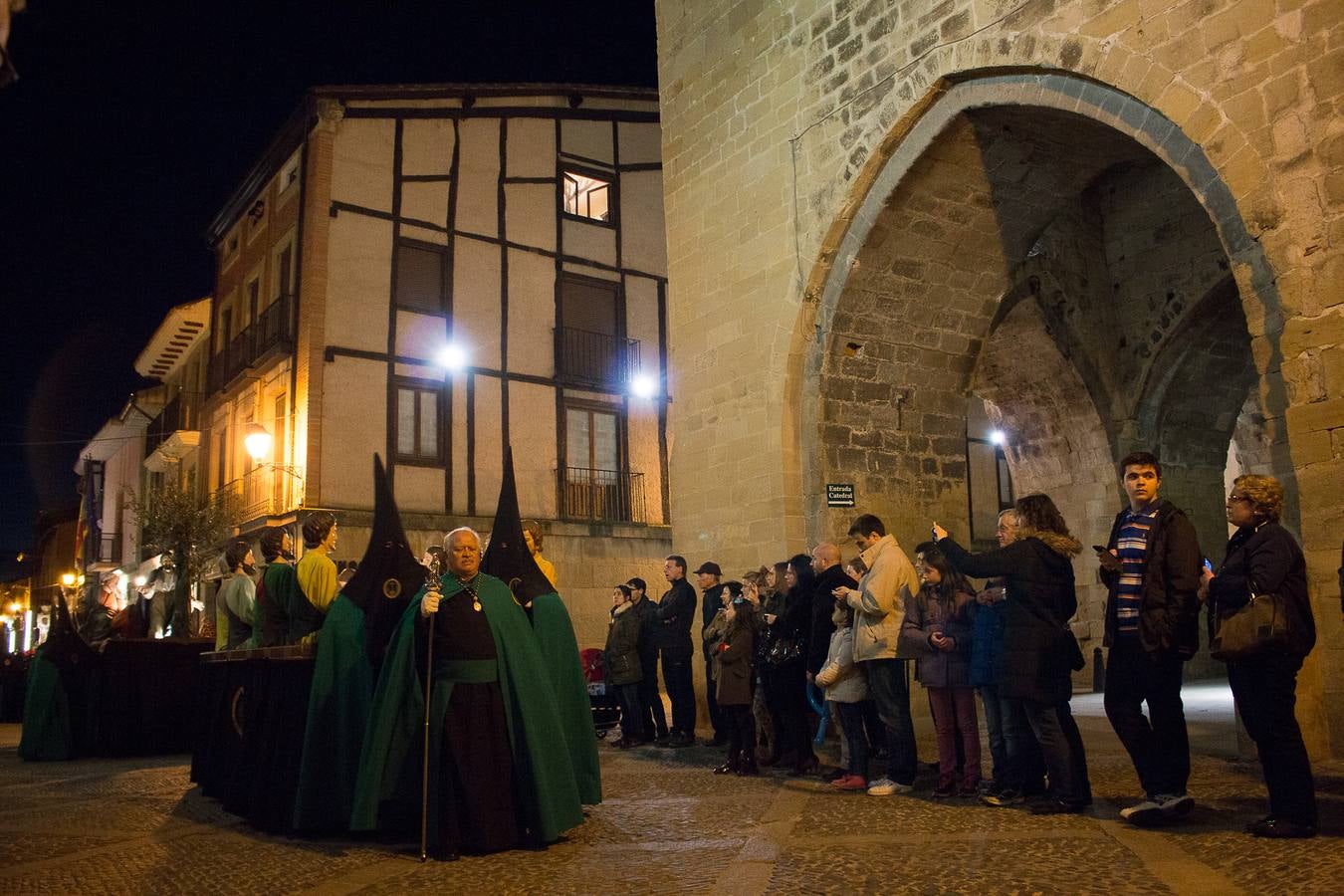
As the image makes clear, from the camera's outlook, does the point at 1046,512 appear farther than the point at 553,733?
Yes

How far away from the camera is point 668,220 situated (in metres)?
11.4

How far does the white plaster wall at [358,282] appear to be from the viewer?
17.3 metres

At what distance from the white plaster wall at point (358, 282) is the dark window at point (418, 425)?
2.96ft

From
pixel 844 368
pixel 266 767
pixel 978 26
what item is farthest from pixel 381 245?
pixel 266 767

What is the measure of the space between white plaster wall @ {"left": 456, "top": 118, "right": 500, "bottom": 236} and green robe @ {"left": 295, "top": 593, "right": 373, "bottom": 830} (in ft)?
46.6

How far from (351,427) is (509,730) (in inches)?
512

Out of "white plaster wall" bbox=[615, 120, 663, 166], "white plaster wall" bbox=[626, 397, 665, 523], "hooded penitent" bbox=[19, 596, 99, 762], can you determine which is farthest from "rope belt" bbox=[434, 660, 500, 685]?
"white plaster wall" bbox=[615, 120, 663, 166]

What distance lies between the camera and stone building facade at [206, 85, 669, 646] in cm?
1728

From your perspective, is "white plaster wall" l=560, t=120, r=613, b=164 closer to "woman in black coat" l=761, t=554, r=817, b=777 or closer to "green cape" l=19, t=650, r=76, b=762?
"green cape" l=19, t=650, r=76, b=762

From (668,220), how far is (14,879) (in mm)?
8500

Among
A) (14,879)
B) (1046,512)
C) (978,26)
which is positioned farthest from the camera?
(978,26)

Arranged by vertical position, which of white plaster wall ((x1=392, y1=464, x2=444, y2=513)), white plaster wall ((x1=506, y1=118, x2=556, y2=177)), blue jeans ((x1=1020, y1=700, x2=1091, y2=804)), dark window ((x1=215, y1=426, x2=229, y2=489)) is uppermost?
white plaster wall ((x1=506, y1=118, x2=556, y2=177))

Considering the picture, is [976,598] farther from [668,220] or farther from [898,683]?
[668,220]

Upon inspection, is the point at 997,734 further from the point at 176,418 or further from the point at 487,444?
the point at 176,418
